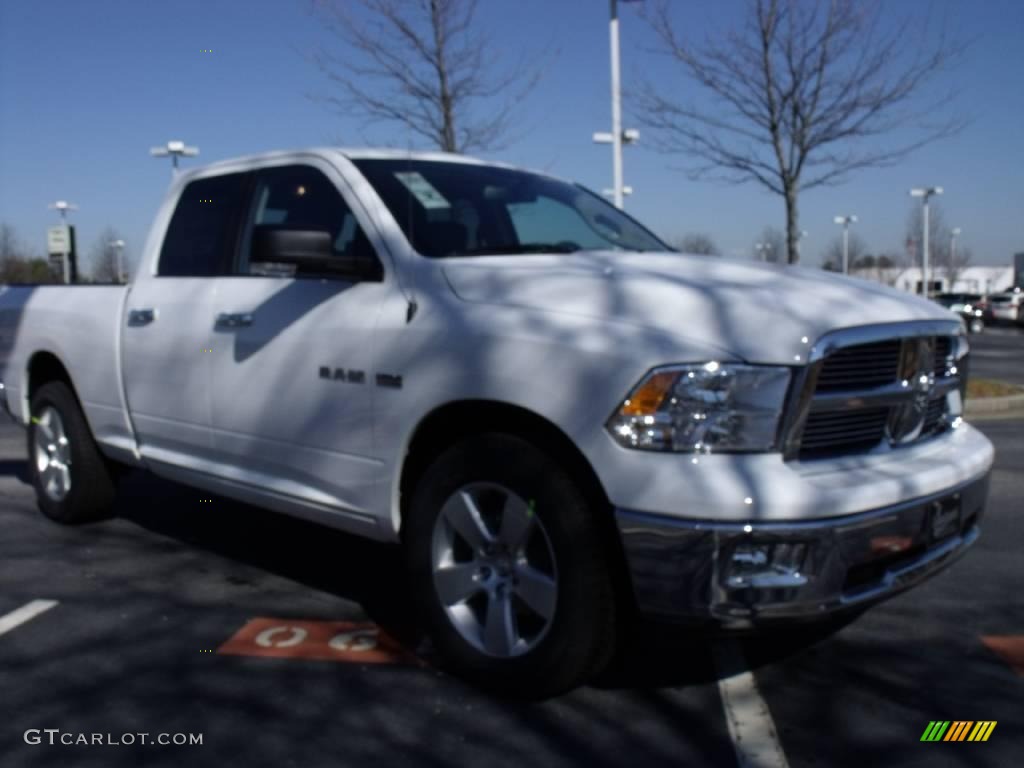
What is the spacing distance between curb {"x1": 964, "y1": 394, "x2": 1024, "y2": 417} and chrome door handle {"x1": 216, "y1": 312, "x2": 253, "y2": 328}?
9.40 m

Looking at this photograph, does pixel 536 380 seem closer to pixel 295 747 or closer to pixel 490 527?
pixel 490 527

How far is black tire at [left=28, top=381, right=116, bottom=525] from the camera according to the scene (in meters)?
5.45

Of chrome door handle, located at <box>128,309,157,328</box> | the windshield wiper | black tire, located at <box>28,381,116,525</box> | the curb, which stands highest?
the windshield wiper

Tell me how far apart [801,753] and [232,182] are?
11.2 ft

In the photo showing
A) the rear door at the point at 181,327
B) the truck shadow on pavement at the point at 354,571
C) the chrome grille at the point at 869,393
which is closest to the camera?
the chrome grille at the point at 869,393

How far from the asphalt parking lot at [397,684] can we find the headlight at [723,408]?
58cm

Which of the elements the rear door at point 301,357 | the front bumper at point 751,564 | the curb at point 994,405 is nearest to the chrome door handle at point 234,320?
the rear door at point 301,357

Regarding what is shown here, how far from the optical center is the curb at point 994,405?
451 inches

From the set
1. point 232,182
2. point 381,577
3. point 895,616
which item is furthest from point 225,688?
point 895,616

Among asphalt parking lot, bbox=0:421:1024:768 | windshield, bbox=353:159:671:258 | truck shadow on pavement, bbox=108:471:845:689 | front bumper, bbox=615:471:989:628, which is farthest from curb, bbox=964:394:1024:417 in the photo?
front bumper, bbox=615:471:989:628

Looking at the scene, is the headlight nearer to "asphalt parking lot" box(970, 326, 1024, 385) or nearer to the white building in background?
"asphalt parking lot" box(970, 326, 1024, 385)

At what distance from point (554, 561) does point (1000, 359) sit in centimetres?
2157

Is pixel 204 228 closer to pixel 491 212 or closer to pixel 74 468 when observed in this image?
pixel 491 212

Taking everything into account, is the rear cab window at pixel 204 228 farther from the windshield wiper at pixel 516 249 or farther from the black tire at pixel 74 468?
the windshield wiper at pixel 516 249
